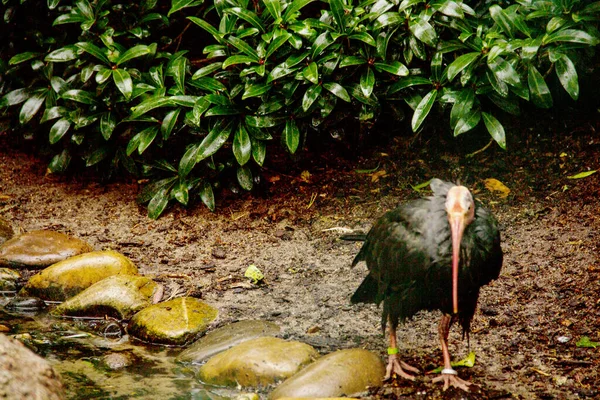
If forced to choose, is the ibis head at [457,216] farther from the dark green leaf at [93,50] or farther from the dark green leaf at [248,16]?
the dark green leaf at [93,50]

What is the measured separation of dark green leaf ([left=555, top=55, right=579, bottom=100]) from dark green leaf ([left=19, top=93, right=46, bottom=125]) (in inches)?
192

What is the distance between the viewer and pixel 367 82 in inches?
230

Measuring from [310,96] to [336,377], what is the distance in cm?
272

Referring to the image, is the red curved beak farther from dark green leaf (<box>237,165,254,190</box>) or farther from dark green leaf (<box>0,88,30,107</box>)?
dark green leaf (<box>0,88,30,107</box>)

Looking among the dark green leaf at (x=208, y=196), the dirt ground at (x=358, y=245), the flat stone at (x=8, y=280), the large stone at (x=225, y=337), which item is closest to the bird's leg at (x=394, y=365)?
the dirt ground at (x=358, y=245)

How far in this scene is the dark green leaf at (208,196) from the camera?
6.41 metres

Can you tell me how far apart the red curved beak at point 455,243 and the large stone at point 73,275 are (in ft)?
9.68

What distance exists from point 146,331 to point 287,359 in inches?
46.6

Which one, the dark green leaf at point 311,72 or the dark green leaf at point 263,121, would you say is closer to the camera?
the dark green leaf at point 311,72

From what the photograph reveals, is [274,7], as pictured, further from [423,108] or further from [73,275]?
[73,275]

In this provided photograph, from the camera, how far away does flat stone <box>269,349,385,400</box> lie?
3848 millimetres

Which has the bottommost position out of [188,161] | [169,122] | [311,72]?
[188,161]

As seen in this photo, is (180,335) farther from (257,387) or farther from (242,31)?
(242,31)

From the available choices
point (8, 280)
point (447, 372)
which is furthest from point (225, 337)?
point (8, 280)
